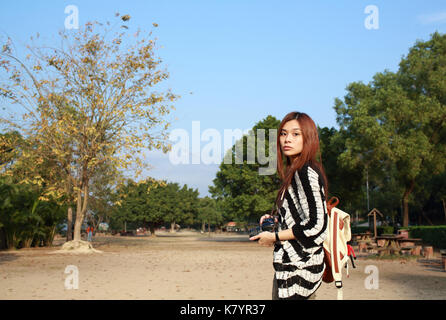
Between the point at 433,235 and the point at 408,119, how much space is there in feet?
29.6

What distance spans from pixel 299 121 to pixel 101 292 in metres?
8.69

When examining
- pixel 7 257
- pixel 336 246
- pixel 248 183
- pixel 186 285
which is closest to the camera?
pixel 336 246

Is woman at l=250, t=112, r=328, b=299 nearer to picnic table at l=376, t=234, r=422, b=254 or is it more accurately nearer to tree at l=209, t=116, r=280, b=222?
picnic table at l=376, t=234, r=422, b=254

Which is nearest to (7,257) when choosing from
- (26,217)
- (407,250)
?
(26,217)

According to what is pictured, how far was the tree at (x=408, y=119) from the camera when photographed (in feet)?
105

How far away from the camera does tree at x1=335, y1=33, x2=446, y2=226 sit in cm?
3203

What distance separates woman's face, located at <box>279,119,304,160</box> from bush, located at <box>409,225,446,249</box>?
28.3 meters

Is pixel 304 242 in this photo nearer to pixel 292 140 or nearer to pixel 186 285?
pixel 292 140

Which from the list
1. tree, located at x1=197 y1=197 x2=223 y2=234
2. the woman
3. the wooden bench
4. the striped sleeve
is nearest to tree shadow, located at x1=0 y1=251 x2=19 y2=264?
the wooden bench

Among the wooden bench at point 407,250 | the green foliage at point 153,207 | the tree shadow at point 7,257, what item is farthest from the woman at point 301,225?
the green foliage at point 153,207

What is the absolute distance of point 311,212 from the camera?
95.1 inches
